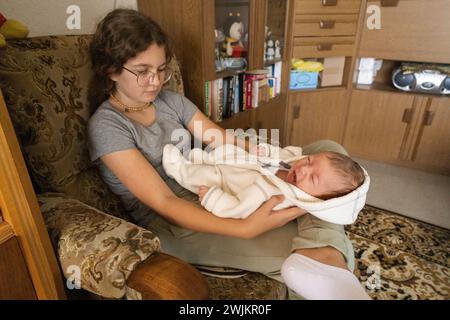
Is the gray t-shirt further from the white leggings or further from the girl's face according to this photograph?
the white leggings

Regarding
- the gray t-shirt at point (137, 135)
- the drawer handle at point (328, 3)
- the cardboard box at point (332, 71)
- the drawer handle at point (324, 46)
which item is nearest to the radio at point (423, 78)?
the cardboard box at point (332, 71)

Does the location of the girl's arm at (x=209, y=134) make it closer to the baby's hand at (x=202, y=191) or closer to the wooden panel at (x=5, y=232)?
the baby's hand at (x=202, y=191)

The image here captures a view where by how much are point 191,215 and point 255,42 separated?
135 centimetres

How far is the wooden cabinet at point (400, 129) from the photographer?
230 centimetres

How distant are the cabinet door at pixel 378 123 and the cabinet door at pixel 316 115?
98 mm

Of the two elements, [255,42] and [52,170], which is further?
[255,42]

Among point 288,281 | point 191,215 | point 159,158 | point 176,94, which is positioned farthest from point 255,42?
point 288,281

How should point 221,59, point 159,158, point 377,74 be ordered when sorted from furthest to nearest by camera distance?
point 377,74, point 221,59, point 159,158

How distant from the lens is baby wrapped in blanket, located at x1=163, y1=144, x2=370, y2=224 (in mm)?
953

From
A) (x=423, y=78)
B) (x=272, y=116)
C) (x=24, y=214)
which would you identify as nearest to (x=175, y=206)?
(x=24, y=214)

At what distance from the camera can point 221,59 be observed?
1807 mm

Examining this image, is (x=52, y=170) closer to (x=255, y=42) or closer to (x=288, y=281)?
(x=288, y=281)

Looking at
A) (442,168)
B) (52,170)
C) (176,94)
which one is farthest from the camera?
(442,168)

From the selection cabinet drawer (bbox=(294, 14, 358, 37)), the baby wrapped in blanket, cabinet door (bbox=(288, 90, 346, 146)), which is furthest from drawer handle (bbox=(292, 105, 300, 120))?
the baby wrapped in blanket
